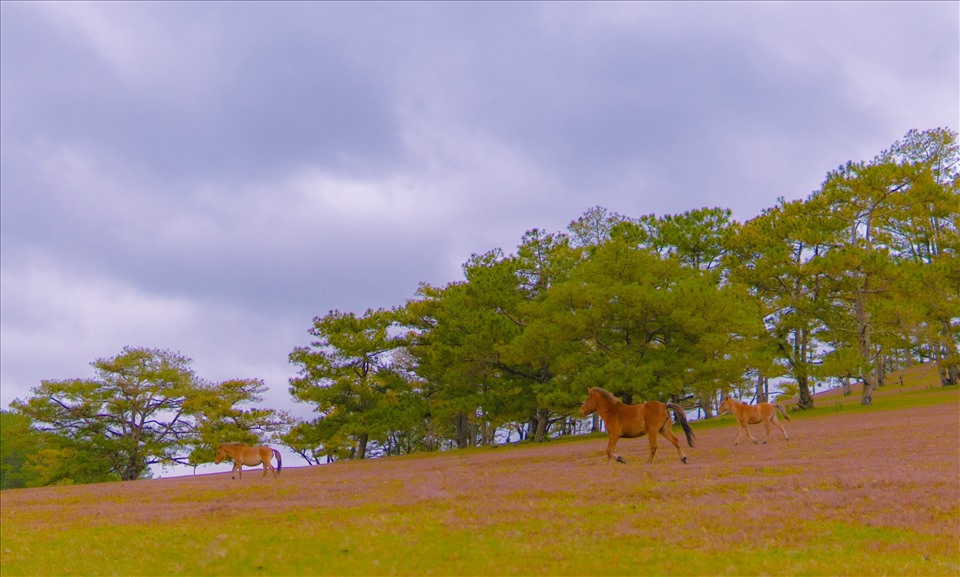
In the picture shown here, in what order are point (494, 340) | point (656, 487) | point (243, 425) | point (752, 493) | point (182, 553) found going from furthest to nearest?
1. point (243, 425)
2. point (494, 340)
3. point (656, 487)
4. point (752, 493)
5. point (182, 553)

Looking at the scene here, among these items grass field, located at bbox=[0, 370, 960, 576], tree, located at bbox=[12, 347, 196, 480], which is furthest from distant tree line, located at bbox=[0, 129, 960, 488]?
grass field, located at bbox=[0, 370, 960, 576]

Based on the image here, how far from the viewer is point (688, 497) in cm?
1536

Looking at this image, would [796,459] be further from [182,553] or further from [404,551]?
[182,553]

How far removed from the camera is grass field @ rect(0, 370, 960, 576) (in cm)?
1012

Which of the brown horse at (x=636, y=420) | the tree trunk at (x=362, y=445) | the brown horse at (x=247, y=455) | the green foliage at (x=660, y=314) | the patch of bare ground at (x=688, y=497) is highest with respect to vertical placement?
the green foliage at (x=660, y=314)

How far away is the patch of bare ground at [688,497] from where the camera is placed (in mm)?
11969

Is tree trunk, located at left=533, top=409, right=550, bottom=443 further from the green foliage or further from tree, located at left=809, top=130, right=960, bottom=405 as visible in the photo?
tree, located at left=809, top=130, right=960, bottom=405

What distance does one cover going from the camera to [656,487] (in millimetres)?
16797

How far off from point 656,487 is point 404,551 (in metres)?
8.05

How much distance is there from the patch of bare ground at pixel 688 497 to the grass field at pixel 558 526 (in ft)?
0.22

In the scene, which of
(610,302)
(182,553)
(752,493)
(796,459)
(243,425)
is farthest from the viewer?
(243,425)

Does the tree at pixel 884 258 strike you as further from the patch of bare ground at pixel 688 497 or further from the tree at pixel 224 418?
the tree at pixel 224 418

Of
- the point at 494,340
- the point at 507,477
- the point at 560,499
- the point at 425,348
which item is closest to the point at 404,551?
the point at 560,499

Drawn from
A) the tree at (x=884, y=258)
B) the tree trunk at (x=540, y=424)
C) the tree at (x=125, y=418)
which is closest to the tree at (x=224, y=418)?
the tree at (x=125, y=418)
